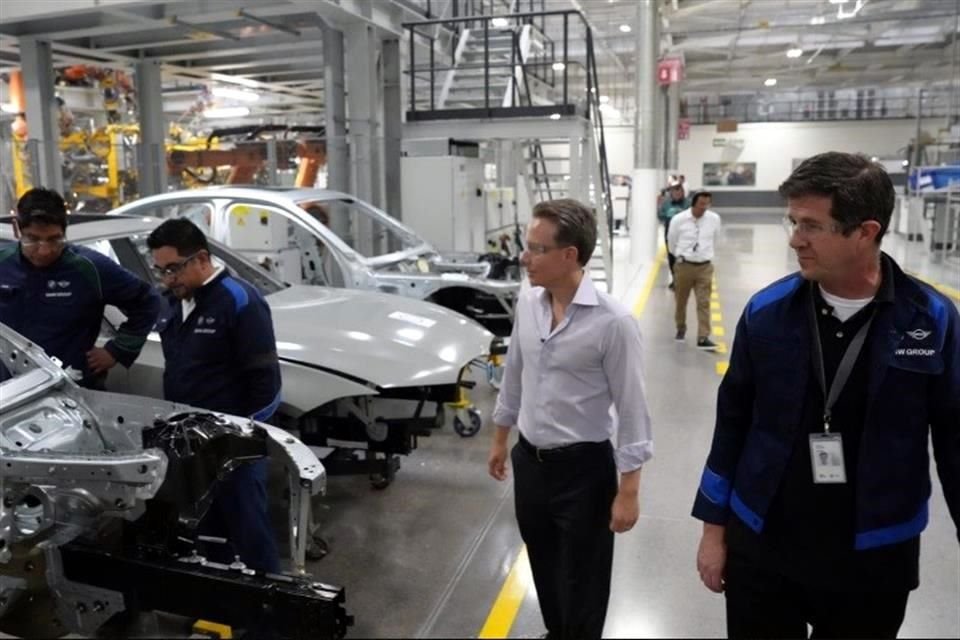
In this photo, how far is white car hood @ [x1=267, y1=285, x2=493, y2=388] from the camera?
4371mm

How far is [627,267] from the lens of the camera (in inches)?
653

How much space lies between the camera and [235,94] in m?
18.2

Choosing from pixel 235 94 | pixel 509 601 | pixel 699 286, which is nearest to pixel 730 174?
pixel 235 94

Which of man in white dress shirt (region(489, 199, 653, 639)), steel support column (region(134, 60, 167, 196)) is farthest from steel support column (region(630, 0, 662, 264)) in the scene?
man in white dress shirt (region(489, 199, 653, 639))

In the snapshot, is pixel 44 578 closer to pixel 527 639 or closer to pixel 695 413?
pixel 527 639

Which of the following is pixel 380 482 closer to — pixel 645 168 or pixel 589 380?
pixel 589 380

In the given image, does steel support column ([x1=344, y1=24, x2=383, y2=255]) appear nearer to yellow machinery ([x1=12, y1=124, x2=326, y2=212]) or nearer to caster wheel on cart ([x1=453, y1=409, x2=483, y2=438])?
yellow machinery ([x1=12, y1=124, x2=326, y2=212])

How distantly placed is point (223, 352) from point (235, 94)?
1642cm

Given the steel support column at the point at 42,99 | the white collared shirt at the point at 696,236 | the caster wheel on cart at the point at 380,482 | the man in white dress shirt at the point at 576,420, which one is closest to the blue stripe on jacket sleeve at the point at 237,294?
the man in white dress shirt at the point at 576,420

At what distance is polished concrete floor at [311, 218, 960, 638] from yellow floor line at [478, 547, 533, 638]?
0.10ft

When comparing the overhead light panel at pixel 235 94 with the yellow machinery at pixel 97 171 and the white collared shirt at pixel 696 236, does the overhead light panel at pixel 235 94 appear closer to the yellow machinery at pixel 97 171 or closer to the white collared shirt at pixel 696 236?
the yellow machinery at pixel 97 171

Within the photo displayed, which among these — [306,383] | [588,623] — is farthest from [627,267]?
[588,623]

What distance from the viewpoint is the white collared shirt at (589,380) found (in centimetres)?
266

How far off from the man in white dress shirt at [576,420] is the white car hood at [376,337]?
169 centimetres
